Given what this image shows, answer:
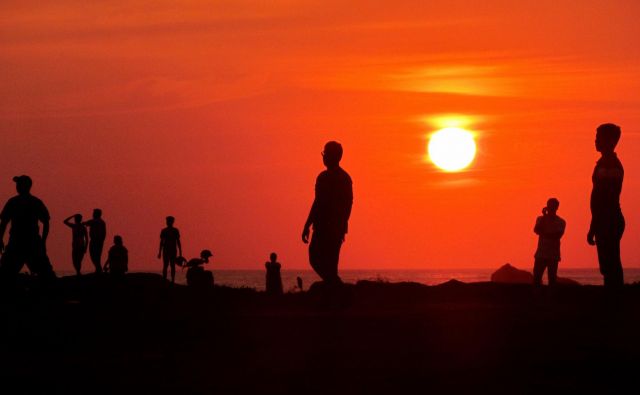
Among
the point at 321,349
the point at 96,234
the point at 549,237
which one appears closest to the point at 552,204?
the point at 549,237

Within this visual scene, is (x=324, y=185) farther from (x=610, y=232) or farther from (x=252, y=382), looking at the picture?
(x=252, y=382)

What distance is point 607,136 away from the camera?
54.1 ft

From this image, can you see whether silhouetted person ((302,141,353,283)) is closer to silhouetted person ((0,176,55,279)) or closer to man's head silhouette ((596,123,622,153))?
man's head silhouette ((596,123,622,153))

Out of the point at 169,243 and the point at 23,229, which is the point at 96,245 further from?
the point at 23,229

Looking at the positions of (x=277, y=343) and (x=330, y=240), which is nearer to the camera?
(x=277, y=343)

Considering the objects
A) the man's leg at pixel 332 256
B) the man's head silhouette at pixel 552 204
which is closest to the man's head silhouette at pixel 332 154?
the man's leg at pixel 332 256

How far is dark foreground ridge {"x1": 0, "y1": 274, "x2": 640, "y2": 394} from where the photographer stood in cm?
1125

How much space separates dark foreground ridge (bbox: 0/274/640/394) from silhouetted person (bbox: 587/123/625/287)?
1.34 feet

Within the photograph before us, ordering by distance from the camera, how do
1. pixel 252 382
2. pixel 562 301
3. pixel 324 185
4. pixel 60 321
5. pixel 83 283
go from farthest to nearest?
1. pixel 83 283
2. pixel 562 301
3. pixel 324 185
4. pixel 60 321
5. pixel 252 382

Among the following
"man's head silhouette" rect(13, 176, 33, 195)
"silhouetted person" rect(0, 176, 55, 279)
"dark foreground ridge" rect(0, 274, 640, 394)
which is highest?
"man's head silhouette" rect(13, 176, 33, 195)

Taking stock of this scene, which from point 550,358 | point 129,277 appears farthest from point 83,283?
point 550,358

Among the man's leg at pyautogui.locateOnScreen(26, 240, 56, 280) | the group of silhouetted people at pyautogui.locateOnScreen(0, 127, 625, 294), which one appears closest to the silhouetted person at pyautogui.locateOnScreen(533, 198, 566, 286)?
the group of silhouetted people at pyautogui.locateOnScreen(0, 127, 625, 294)

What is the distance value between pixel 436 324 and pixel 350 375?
321 centimetres

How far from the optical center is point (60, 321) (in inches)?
619
